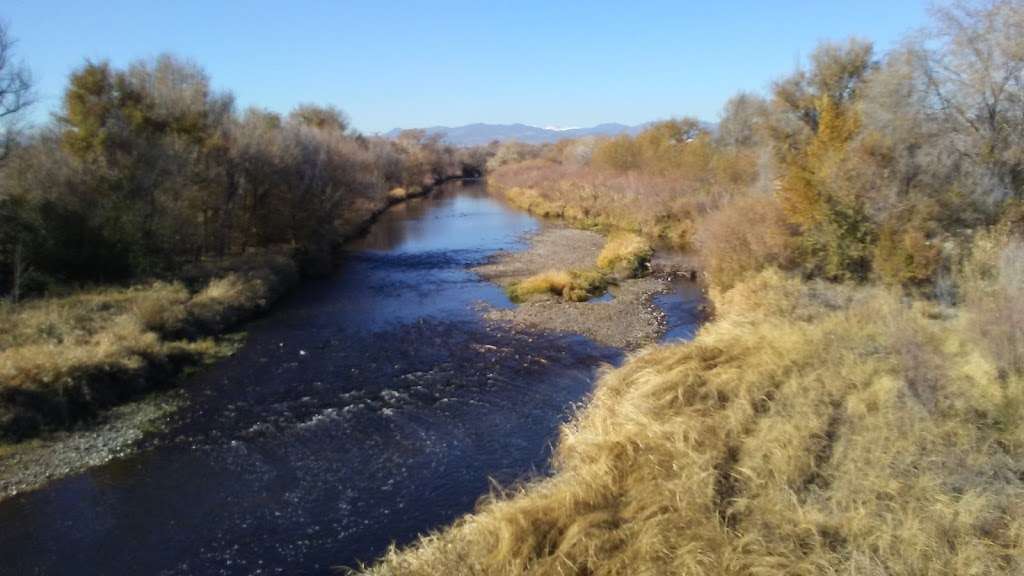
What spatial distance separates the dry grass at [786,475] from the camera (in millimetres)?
6383

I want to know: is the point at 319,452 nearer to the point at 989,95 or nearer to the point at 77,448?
the point at 77,448

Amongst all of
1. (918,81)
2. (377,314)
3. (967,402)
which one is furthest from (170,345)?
(918,81)

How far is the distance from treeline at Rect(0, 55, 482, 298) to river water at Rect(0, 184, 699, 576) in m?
5.44

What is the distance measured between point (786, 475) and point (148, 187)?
68.4 feet

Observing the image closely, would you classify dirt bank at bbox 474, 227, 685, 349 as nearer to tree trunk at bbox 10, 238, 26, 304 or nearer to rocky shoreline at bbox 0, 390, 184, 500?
rocky shoreline at bbox 0, 390, 184, 500

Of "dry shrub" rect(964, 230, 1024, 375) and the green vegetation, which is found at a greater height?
"dry shrub" rect(964, 230, 1024, 375)

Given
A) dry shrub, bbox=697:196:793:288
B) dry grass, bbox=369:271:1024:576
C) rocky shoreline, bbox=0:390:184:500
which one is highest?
dry shrub, bbox=697:196:793:288

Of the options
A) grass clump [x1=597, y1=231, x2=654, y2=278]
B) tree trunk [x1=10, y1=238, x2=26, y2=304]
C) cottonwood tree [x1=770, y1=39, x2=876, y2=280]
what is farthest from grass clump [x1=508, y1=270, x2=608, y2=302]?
tree trunk [x1=10, y1=238, x2=26, y2=304]

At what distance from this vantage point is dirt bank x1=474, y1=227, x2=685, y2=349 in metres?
18.6

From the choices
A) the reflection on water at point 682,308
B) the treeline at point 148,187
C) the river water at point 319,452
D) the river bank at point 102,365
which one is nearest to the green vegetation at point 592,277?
the reflection on water at point 682,308

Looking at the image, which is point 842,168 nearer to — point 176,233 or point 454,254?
point 454,254

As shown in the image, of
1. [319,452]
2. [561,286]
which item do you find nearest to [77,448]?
[319,452]

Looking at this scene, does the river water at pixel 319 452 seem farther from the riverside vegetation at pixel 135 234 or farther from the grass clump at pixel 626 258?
the grass clump at pixel 626 258

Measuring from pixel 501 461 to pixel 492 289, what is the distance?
1407cm
